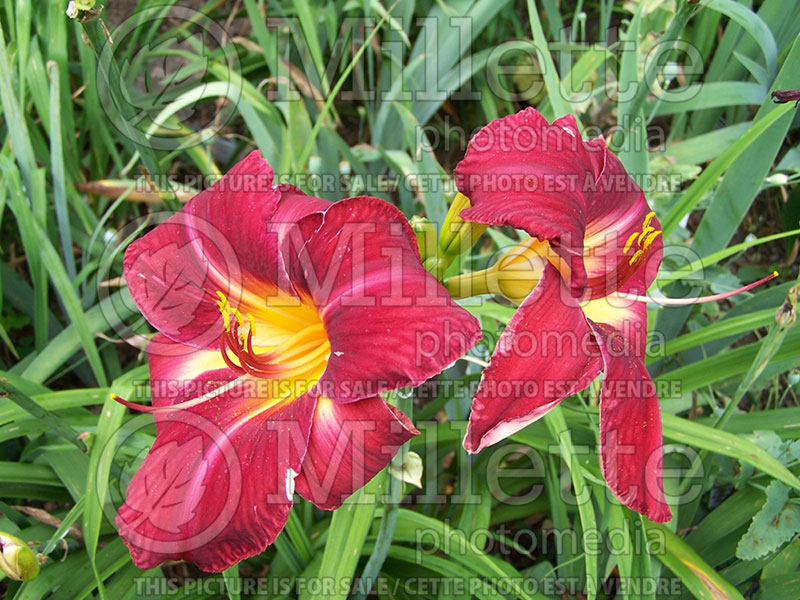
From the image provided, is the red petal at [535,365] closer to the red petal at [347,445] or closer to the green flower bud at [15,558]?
the red petal at [347,445]

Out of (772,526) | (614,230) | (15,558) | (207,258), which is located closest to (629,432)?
(614,230)

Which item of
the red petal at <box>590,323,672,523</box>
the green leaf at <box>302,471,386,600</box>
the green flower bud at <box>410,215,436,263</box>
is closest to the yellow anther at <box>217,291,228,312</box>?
the green flower bud at <box>410,215,436,263</box>

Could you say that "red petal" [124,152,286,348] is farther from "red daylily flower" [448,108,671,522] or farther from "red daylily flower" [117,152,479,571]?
"red daylily flower" [448,108,671,522]

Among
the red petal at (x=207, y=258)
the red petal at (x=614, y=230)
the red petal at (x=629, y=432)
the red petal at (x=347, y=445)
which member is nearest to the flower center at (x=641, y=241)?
the red petal at (x=614, y=230)

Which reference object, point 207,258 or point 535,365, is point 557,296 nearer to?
point 535,365

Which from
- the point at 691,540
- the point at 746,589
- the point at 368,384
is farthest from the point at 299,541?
the point at 746,589
